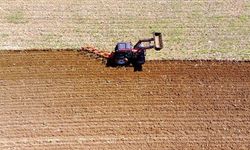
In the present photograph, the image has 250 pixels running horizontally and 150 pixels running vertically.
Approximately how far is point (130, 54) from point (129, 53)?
0.25 ft

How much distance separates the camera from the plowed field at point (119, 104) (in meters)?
18.0

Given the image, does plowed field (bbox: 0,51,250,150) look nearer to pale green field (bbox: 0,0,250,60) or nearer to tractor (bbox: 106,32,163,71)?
tractor (bbox: 106,32,163,71)

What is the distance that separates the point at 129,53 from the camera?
2062 cm

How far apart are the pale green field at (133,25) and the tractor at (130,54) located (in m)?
0.90

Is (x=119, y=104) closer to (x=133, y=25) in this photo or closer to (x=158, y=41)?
(x=158, y=41)

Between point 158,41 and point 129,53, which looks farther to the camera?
point 158,41

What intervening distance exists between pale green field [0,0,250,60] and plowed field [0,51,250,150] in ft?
3.23

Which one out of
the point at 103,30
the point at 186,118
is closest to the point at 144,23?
the point at 103,30

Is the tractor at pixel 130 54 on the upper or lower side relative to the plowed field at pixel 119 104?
upper

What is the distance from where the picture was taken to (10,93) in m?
19.8

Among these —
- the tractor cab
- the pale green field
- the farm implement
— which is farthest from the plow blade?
the tractor cab

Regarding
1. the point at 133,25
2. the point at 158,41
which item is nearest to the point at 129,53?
the point at 158,41

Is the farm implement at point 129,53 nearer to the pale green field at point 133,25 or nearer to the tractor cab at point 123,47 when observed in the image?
the tractor cab at point 123,47

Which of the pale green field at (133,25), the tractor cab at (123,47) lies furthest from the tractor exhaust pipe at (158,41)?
the tractor cab at (123,47)
